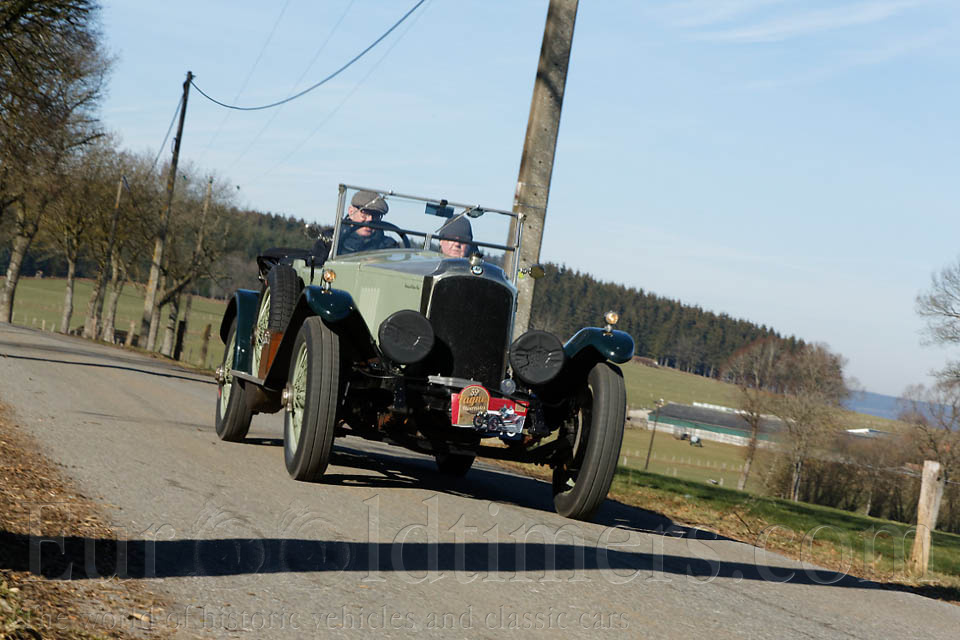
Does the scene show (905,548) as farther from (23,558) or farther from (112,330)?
(112,330)

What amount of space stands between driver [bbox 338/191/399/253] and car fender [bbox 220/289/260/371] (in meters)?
1.50

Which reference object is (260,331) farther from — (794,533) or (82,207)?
(82,207)

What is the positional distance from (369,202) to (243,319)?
75.3 inches

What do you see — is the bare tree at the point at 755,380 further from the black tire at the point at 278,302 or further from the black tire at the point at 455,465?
the black tire at the point at 278,302

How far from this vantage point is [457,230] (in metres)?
8.67

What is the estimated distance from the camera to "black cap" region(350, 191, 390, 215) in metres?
8.65

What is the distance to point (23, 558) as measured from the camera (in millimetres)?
4004

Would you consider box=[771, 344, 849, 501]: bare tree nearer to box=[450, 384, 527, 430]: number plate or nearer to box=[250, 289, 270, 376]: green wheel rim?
box=[250, 289, 270, 376]: green wheel rim

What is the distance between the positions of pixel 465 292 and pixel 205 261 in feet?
155

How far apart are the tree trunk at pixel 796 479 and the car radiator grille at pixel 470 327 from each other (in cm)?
5340

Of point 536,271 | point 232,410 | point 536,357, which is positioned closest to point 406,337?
point 536,357

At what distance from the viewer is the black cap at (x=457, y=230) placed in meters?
8.63

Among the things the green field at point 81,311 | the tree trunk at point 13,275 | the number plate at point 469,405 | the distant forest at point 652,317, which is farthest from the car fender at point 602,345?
the distant forest at point 652,317

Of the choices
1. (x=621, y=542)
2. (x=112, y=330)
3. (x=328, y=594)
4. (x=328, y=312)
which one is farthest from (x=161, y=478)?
(x=112, y=330)
